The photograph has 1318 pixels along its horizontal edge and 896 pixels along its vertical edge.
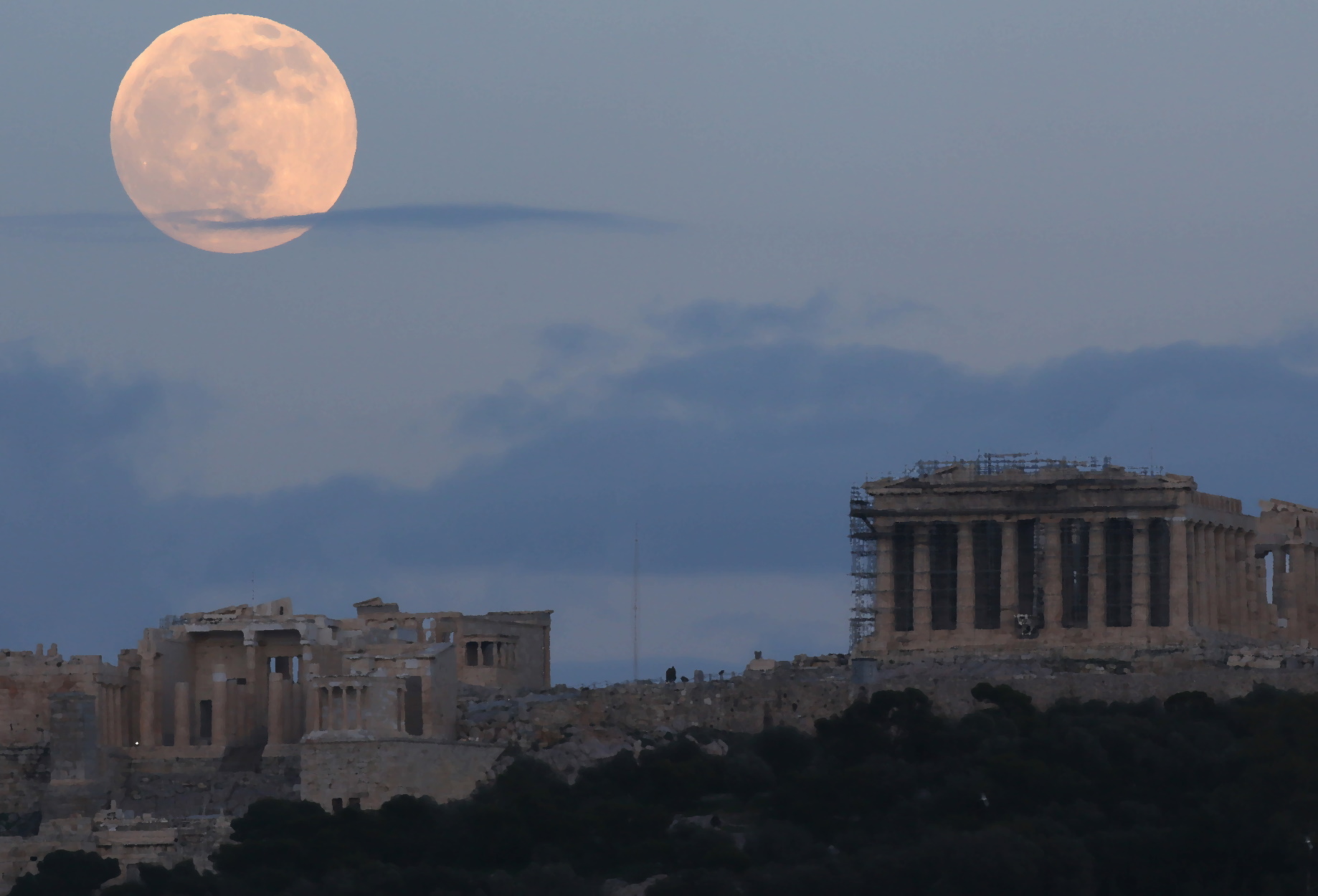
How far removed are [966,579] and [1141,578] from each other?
21.4 ft

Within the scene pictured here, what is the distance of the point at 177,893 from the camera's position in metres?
98.9

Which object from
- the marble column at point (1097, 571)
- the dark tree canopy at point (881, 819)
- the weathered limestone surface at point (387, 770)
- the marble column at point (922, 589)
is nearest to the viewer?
the dark tree canopy at point (881, 819)

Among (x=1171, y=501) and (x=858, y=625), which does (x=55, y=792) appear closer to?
(x=858, y=625)

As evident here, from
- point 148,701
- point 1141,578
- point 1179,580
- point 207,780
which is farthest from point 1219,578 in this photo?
point 148,701

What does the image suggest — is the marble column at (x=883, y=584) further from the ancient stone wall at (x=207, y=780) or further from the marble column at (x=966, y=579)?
the ancient stone wall at (x=207, y=780)

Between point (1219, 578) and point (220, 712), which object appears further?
point (1219, 578)

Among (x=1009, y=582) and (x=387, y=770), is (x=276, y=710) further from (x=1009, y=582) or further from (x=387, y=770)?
(x=1009, y=582)

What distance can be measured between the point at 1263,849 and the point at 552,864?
19590 millimetres

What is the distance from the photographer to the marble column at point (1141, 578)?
124500 millimetres

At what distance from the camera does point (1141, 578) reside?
4914 inches

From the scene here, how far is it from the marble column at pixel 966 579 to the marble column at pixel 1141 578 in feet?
19.2

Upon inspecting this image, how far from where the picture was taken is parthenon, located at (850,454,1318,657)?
410 ft

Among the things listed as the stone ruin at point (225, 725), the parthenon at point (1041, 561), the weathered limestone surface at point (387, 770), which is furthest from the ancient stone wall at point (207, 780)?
the parthenon at point (1041, 561)

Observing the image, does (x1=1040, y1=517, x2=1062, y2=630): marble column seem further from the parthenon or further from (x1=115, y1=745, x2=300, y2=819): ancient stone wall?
(x1=115, y1=745, x2=300, y2=819): ancient stone wall
